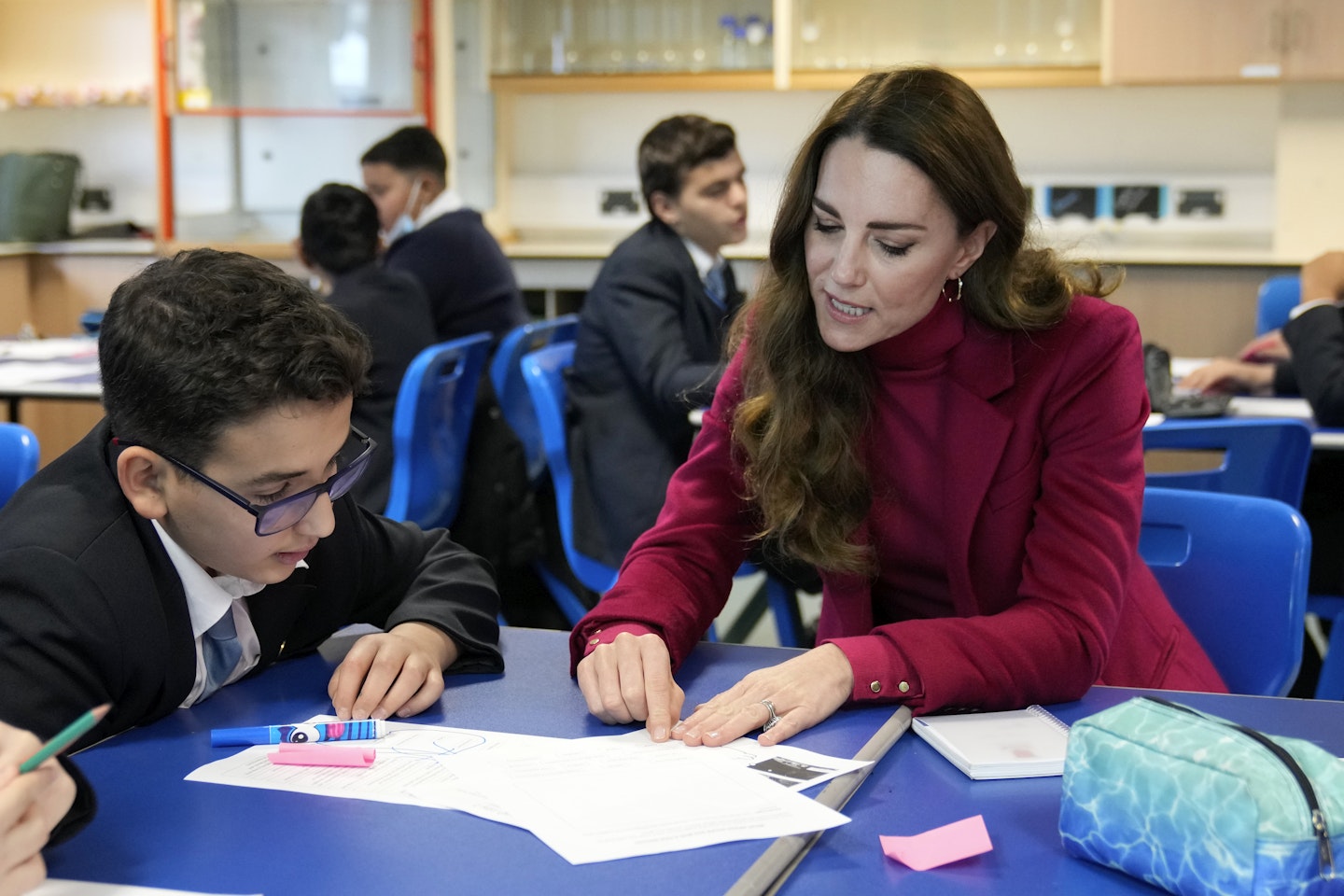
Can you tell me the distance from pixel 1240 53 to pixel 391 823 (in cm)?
534

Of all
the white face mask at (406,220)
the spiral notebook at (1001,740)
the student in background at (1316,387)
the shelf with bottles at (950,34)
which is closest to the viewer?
the spiral notebook at (1001,740)

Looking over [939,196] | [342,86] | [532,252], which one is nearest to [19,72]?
[342,86]

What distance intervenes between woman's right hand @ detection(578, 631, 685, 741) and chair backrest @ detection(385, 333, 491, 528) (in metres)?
1.74

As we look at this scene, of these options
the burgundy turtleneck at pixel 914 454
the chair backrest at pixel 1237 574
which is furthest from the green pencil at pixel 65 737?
the chair backrest at pixel 1237 574

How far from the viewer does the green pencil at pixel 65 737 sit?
0.70m

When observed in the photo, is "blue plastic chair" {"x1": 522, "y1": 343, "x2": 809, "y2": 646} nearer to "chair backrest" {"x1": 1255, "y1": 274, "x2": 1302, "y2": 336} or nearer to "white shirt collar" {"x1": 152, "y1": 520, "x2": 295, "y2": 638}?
"white shirt collar" {"x1": 152, "y1": 520, "x2": 295, "y2": 638}

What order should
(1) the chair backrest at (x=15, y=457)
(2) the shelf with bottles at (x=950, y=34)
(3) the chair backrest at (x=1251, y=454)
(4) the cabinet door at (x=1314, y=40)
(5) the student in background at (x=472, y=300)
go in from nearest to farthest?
(1) the chair backrest at (x=15, y=457)
(3) the chair backrest at (x=1251, y=454)
(5) the student in background at (x=472, y=300)
(4) the cabinet door at (x=1314, y=40)
(2) the shelf with bottles at (x=950, y=34)

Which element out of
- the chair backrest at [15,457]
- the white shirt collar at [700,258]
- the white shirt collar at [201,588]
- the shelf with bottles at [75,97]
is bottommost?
the white shirt collar at [201,588]

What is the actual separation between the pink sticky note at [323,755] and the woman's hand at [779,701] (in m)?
0.25

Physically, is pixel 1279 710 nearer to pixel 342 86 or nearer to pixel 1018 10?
pixel 1018 10

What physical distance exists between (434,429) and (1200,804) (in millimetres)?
2424

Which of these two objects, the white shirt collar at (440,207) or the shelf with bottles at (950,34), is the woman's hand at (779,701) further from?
the shelf with bottles at (950,34)

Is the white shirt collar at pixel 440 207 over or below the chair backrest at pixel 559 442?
over

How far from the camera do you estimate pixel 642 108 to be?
21.3ft
